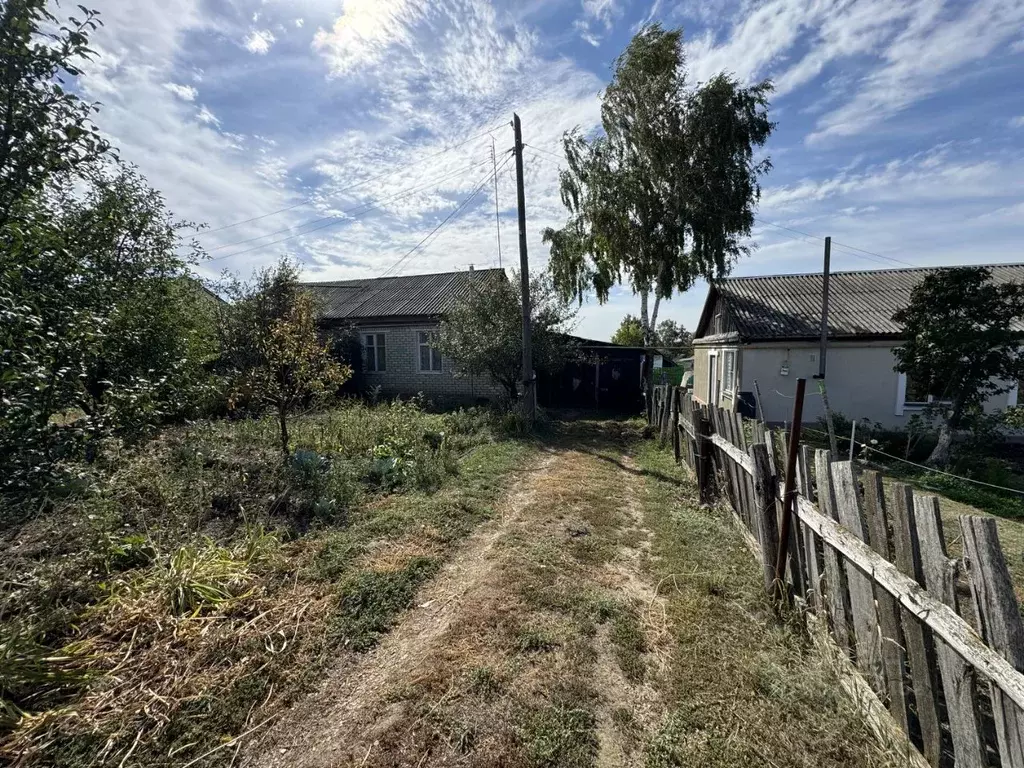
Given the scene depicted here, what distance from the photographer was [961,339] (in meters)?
7.69

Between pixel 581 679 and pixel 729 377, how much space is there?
1252 centimetres

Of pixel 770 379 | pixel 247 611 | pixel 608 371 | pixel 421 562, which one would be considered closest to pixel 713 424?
pixel 421 562

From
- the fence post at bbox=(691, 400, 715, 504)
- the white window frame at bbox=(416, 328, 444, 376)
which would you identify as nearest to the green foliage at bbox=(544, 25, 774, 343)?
the white window frame at bbox=(416, 328, 444, 376)

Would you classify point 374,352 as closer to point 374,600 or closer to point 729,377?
point 729,377

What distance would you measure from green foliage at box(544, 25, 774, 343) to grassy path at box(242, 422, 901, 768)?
13.8 m

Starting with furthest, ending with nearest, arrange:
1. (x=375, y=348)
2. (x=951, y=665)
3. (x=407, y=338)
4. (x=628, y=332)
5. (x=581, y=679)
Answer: (x=628, y=332), (x=375, y=348), (x=407, y=338), (x=581, y=679), (x=951, y=665)

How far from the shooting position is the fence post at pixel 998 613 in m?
1.48

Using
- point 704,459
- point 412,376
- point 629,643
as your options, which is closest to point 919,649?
point 629,643

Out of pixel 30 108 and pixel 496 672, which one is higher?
pixel 30 108

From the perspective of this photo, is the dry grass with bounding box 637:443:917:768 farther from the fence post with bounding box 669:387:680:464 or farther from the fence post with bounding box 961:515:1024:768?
the fence post with bounding box 669:387:680:464

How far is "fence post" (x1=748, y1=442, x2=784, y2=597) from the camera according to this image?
11.2ft

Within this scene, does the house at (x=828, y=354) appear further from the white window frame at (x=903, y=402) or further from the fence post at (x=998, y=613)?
the fence post at (x=998, y=613)

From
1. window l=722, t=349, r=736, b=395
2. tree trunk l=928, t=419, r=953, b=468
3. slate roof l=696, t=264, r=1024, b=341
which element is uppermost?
slate roof l=696, t=264, r=1024, b=341

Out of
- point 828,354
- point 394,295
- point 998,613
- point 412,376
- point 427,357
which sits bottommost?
point 998,613
